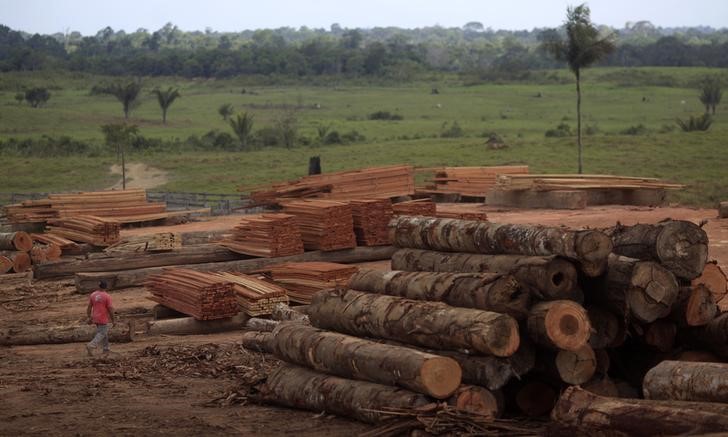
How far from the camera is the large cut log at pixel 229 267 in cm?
2197

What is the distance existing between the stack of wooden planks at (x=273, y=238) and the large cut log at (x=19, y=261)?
22.4ft

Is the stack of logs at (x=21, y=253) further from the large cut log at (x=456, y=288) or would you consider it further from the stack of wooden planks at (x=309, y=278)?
the large cut log at (x=456, y=288)

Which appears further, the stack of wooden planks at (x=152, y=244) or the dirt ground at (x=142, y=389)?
the stack of wooden planks at (x=152, y=244)

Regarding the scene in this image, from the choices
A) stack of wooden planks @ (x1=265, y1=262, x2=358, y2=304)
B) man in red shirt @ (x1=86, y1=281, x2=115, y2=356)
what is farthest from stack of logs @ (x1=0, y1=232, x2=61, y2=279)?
man in red shirt @ (x1=86, y1=281, x2=115, y2=356)

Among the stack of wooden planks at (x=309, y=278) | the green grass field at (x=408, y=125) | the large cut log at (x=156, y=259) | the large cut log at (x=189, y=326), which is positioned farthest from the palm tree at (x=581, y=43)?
the large cut log at (x=189, y=326)

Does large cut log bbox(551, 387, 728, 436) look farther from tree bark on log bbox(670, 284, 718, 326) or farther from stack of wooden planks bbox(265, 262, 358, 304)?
stack of wooden planks bbox(265, 262, 358, 304)

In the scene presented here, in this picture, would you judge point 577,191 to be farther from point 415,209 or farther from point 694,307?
point 694,307

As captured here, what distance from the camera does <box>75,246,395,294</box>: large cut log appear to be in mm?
21969

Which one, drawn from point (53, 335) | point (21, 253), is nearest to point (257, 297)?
point (53, 335)

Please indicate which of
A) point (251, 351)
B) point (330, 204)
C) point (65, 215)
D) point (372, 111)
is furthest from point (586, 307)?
point (372, 111)

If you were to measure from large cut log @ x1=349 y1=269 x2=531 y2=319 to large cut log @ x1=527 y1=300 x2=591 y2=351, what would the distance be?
0.36 m

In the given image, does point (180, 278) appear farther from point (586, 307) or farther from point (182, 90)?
point (182, 90)

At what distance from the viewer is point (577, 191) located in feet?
98.6

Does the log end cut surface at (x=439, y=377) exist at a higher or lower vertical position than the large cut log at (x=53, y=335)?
higher
